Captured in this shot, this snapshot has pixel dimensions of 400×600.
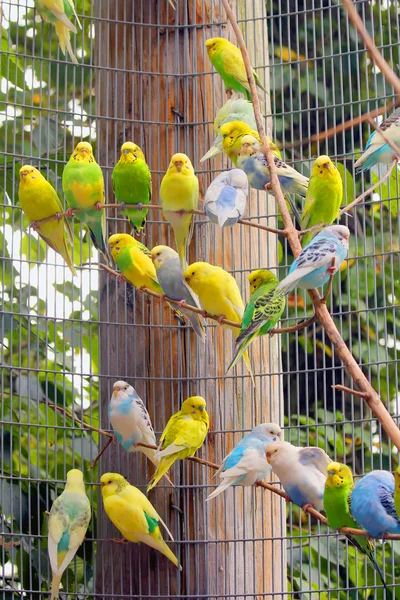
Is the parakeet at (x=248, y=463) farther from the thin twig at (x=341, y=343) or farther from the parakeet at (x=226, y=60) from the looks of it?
the parakeet at (x=226, y=60)

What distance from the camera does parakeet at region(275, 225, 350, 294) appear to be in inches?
105

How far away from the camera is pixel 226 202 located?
9.71 feet

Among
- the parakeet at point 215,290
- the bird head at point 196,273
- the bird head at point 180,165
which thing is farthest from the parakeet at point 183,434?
the bird head at point 180,165

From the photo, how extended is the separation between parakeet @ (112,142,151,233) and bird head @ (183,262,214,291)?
0.30 meters

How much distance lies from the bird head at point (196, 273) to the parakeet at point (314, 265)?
18.2 inches

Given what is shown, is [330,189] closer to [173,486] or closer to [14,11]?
[173,486]

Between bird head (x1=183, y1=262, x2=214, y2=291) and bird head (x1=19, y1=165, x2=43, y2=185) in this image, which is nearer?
bird head (x1=183, y1=262, x2=214, y2=291)

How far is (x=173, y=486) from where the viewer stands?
3.48m

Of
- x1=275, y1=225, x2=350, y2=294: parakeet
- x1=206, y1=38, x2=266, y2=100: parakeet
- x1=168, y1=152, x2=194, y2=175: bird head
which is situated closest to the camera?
x1=275, y1=225, x2=350, y2=294: parakeet

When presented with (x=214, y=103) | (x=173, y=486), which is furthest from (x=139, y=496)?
(x=214, y=103)

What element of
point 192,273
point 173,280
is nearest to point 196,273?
point 192,273

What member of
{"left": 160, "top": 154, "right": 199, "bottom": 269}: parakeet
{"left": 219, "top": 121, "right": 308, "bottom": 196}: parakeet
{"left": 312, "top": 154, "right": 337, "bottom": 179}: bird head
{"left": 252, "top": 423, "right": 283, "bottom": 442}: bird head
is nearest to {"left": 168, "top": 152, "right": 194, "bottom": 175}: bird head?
{"left": 160, "top": 154, "right": 199, "bottom": 269}: parakeet

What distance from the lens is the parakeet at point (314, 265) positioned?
2.66m

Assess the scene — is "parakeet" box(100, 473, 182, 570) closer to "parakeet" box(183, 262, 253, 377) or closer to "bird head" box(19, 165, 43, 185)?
"parakeet" box(183, 262, 253, 377)
